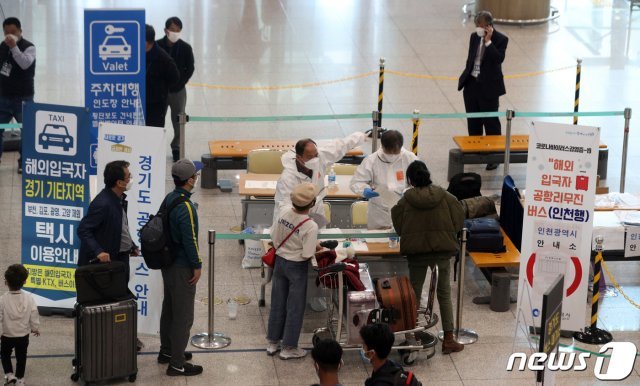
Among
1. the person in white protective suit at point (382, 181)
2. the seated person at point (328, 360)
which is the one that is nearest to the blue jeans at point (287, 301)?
the person in white protective suit at point (382, 181)

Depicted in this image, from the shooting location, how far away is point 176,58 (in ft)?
45.2

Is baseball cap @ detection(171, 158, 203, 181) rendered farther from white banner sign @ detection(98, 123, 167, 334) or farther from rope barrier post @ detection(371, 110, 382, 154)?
rope barrier post @ detection(371, 110, 382, 154)

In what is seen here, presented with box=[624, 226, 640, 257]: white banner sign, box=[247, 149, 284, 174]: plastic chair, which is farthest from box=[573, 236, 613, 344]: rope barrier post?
box=[247, 149, 284, 174]: plastic chair

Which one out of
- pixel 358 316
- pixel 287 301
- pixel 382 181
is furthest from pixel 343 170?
pixel 358 316

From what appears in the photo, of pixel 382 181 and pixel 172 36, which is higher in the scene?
pixel 172 36

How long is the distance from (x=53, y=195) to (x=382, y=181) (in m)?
2.89

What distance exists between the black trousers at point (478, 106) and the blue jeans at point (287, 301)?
5535 millimetres

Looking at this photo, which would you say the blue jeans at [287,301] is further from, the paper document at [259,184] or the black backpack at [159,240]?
the paper document at [259,184]

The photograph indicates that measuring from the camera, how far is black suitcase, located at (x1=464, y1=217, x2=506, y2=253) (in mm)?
10730

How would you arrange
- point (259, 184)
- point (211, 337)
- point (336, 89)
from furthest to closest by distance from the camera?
point (336, 89) → point (259, 184) → point (211, 337)

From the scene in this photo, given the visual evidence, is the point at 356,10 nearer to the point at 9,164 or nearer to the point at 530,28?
the point at 530,28

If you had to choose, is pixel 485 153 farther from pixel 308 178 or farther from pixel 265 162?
pixel 308 178

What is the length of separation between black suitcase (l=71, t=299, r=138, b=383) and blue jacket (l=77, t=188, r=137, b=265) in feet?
1.67

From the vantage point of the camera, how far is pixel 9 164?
1383 centimetres
